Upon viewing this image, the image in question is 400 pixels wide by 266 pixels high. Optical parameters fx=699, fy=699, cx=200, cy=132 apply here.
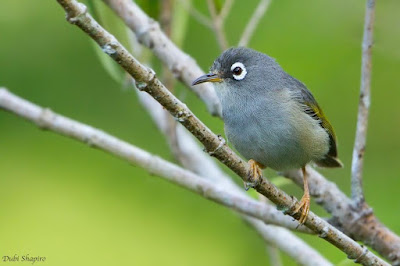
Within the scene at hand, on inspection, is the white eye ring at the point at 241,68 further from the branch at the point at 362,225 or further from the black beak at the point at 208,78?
the branch at the point at 362,225

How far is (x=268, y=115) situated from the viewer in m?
5.02

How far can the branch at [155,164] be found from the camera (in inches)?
192

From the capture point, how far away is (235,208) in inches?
193

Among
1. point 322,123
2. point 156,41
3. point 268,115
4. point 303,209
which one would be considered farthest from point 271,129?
point 156,41

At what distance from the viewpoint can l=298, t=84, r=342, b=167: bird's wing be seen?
5.46 meters

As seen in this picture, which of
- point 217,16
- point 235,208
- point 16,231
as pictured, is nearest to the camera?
point 235,208

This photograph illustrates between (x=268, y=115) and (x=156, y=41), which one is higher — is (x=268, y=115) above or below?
below

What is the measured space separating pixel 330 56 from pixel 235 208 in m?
3.84

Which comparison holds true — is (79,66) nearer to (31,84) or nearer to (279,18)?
(31,84)

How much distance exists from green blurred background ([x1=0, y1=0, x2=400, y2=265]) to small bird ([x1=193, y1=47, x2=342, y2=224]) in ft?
5.72

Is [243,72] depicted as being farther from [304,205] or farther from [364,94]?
[304,205]

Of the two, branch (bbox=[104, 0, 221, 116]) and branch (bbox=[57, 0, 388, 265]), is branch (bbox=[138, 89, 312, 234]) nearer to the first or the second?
branch (bbox=[104, 0, 221, 116])

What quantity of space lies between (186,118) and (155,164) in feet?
5.56

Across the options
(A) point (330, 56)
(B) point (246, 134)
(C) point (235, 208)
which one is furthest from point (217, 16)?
(A) point (330, 56)
